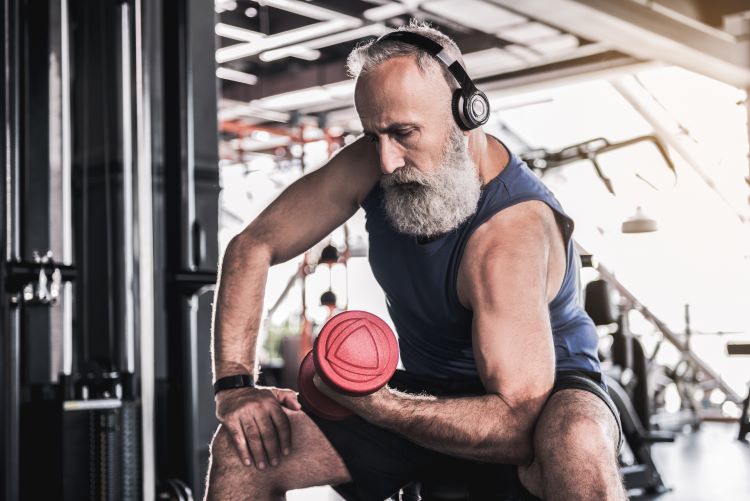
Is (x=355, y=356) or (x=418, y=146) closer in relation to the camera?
(x=355, y=356)

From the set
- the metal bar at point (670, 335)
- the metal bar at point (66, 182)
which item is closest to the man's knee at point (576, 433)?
the metal bar at point (66, 182)

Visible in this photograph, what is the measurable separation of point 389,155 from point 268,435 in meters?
0.50

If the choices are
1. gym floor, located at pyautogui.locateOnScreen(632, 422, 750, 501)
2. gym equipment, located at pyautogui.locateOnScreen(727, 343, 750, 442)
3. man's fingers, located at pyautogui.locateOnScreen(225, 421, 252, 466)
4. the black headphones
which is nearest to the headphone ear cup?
the black headphones

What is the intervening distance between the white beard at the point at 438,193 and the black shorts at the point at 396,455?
28 cm

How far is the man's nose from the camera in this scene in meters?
1.42

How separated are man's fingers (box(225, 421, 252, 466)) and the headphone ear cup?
24.1 inches

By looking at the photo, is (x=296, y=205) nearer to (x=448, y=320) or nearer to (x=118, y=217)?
(x=448, y=320)

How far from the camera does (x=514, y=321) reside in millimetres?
1304

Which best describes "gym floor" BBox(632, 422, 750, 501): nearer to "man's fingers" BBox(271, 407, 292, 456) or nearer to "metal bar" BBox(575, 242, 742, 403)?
"metal bar" BBox(575, 242, 742, 403)

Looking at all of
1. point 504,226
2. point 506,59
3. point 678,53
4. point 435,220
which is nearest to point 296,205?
point 435,220

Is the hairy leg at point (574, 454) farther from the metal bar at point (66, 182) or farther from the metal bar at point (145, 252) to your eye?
the metal bar at point (66, 182)

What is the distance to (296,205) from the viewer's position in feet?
5.29

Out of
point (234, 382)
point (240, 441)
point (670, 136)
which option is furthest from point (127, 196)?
point (670, 136)

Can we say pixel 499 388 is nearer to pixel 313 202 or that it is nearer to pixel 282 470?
pixel 282 470
